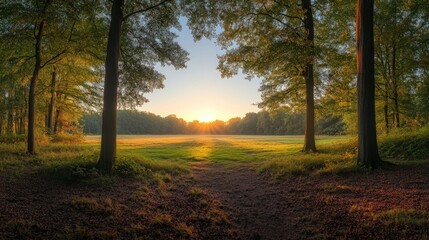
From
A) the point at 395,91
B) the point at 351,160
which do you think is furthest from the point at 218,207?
the point at 395,91

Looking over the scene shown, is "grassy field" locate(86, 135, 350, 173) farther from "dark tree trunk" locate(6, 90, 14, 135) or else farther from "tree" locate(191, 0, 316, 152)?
"dark tree trunk" locate(6, 90, 14, 135)

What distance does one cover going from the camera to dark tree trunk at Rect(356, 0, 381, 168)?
10.5m

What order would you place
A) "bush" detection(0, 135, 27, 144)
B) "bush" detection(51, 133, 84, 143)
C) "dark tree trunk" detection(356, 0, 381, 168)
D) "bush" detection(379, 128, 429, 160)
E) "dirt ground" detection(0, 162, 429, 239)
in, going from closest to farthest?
1. "dirt ground" detection(0, 162, 429, 239)
2. "dark tree trunk" detection(356, 0, 381, 168)
3. "bush" detection(379, 128, 429, 160)
4. "bush" detection(0, 135, 27, 144)
5. "bush" detection(51, 133, 84, 143)

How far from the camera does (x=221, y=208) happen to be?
7270 millimetres

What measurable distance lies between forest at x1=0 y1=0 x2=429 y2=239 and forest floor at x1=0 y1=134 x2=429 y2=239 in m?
0.04

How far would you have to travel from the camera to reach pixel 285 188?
9289 mm

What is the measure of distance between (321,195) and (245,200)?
2.17 metres

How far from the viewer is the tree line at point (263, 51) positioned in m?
11.1

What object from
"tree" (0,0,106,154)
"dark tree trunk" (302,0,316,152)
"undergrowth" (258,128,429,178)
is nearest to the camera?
"undergrowth" (258,128,429,178)

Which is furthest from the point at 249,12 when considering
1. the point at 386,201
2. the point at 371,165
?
the point at 386,201

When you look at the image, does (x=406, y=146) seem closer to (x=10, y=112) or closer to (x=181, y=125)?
(x=10, y=112)

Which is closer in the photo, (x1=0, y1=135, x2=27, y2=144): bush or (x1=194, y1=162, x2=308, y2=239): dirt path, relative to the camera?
(x1=194, y1=162, x2=308, y2=239): dirt path

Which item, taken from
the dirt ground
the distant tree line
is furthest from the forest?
the distant tree line

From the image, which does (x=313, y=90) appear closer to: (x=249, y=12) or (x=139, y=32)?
(x=249, y=12)
